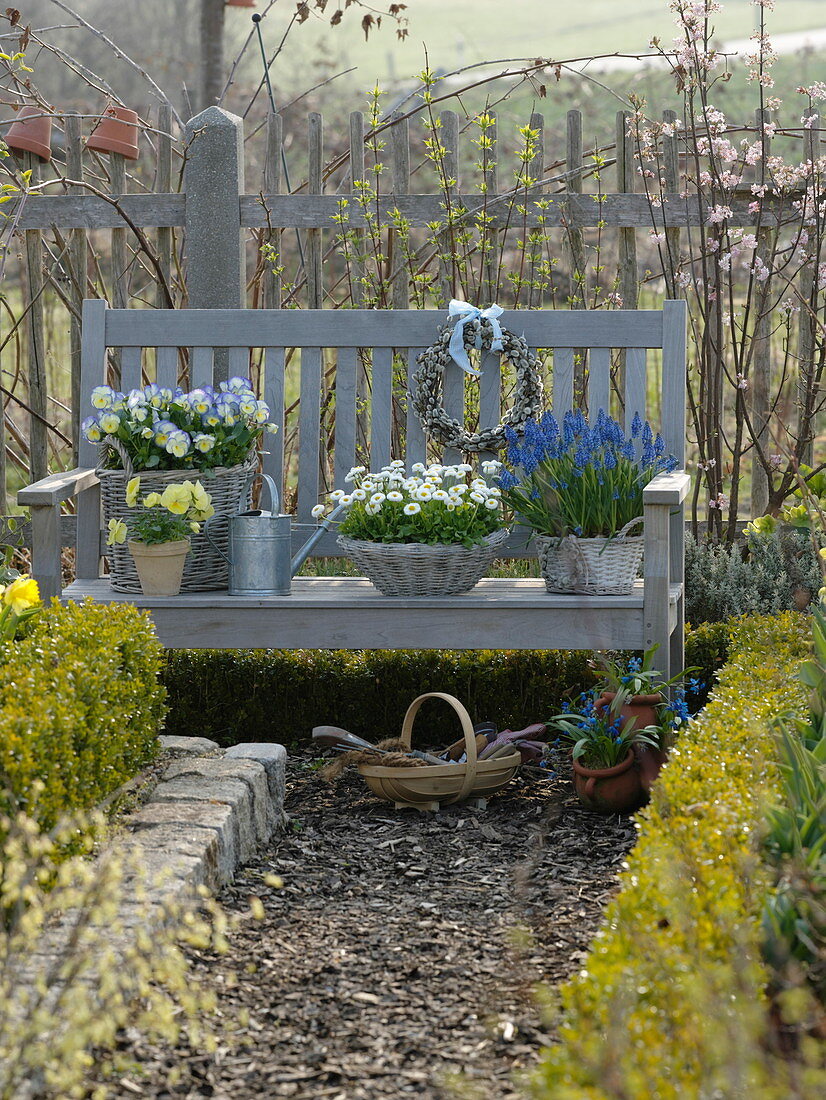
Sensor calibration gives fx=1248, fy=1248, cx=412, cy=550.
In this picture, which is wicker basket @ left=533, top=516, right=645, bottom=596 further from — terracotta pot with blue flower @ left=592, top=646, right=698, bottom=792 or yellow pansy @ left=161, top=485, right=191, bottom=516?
yellow pansy @ left=161, top=485, right=191, bottom=516

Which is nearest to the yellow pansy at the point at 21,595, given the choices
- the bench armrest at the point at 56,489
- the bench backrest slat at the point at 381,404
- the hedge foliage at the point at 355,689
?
the bench armrest at the point at 56,489

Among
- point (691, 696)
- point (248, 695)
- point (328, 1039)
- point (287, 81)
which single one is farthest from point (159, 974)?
point (287, 81)

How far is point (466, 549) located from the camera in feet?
10.7

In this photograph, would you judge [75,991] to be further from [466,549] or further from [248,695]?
[248,695]

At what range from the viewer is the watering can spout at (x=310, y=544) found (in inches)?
136

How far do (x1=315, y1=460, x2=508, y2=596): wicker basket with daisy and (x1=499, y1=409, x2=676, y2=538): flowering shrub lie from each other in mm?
119

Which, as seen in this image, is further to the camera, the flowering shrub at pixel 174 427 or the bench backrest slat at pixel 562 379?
the bench backrest slat at pixel 562 379

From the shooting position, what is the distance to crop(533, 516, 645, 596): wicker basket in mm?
3277

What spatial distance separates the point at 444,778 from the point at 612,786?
0.42 metres

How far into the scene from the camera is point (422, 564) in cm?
326

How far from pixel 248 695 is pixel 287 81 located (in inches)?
614

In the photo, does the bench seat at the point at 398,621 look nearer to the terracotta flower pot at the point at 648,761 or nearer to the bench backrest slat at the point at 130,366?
the terracotta flower pot at the point at 648,761

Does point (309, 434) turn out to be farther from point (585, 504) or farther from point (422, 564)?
point (585, 504)

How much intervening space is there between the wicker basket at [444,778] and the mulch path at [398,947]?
0.05 metres
